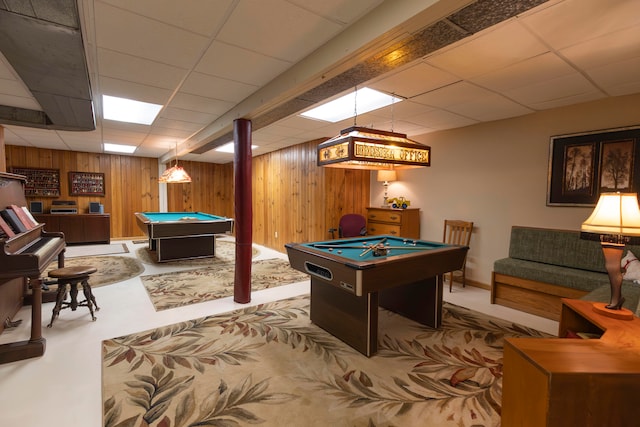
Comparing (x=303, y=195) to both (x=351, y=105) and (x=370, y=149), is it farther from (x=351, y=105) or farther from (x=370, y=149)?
(x=370, y=149)

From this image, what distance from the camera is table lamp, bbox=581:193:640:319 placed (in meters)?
1.78

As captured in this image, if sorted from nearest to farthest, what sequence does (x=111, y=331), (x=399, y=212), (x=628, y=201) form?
(x=628, y=201) → (x=111, y=331) → (x=399, y=212)

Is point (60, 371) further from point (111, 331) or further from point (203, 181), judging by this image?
point (203, 181)

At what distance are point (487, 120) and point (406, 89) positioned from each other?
1.97 metres

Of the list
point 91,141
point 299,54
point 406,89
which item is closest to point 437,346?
point 406,89

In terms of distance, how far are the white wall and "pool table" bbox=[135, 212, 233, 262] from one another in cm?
388

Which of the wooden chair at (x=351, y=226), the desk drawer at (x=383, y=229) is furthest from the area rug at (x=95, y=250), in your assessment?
the desk drawer at (x=383, y=229)

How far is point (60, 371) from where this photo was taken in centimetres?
227

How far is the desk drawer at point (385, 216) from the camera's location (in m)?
5.06

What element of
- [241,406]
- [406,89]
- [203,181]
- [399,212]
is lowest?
[241,406]

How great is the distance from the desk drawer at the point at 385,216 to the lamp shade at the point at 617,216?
3.15 metres

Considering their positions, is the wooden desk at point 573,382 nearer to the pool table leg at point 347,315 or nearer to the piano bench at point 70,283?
the pool table leg at point 347,315

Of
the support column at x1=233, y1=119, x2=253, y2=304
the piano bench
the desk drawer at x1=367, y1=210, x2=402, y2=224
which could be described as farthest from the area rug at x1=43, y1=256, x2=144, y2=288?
the desk drawer at x1=367, y1=210, x2=402, y2=224

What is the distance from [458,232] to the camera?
4.71 meters
